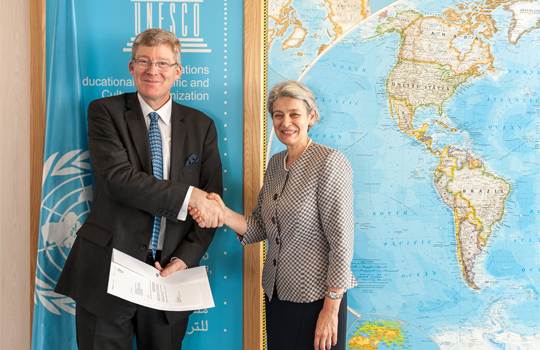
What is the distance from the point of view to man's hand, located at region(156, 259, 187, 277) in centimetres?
161

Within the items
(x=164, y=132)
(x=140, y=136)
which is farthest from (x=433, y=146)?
(x=140, y=136)

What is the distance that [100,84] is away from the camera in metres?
2.04

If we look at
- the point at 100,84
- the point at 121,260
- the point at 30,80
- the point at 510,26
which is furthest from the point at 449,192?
the point at 30,80

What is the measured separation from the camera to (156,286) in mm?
1543

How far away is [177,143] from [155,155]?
0.39 ft

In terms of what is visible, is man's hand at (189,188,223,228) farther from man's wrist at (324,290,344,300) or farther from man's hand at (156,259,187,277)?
man's wrist at (324,290,344,300)

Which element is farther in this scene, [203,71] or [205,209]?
[203,71]

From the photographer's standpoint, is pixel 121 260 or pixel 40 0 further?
pixel 40 0

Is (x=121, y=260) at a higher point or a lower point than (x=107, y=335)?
higher

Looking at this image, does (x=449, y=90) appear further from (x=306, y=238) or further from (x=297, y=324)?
(x=297, y=324)

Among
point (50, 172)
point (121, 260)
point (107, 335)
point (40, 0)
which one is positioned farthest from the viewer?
point (40, 0)

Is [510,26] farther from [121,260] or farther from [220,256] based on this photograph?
[121,260]

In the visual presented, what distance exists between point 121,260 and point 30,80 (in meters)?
1.35

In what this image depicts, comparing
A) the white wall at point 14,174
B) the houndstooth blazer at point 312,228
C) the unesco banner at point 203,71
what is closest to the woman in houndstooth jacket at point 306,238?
the houndstooth blazer at point 312,228
